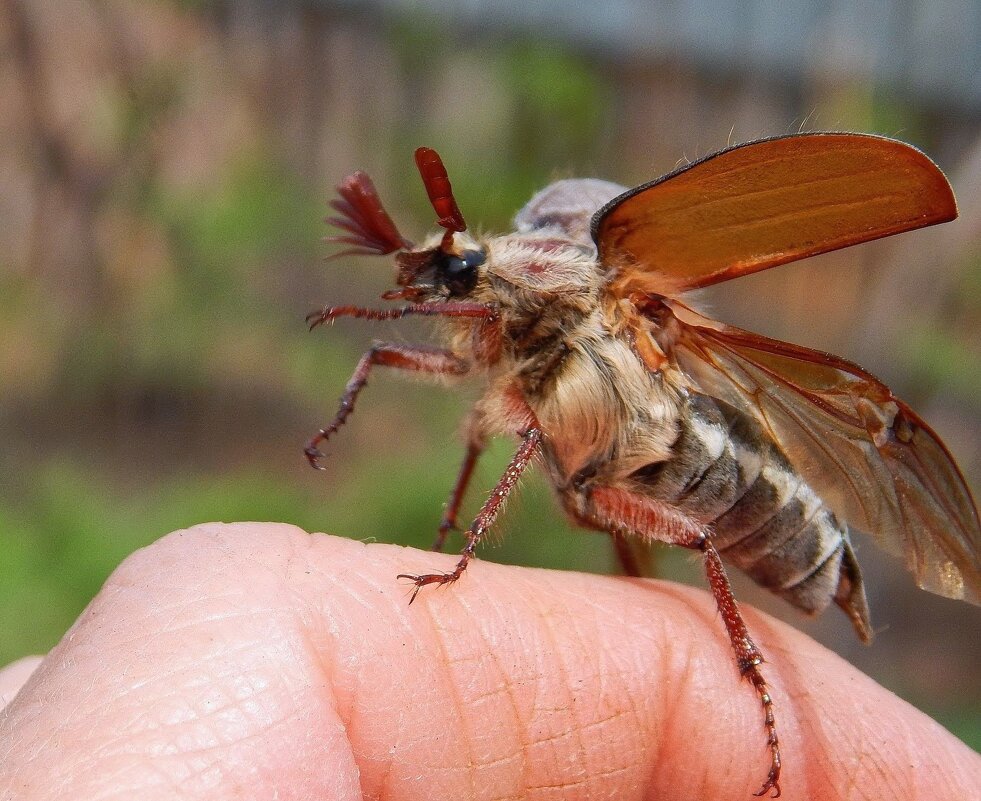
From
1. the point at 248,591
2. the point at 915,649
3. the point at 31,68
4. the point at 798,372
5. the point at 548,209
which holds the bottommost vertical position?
the point at 915,649

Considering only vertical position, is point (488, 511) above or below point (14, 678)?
above

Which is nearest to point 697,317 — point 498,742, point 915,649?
point 498,742

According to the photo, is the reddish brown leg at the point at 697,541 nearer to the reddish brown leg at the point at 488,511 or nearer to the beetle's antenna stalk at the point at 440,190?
the reddish brown leg at the point at 488,511

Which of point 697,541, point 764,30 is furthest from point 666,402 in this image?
point 764,30

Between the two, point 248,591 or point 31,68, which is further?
point 31,68

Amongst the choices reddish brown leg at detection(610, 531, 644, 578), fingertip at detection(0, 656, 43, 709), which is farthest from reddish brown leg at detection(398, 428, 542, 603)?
fingertip at detection(0, 656, 43, 709)

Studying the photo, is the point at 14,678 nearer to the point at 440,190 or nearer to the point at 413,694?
the point at 413,694

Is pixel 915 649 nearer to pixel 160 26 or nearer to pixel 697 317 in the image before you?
pixel 697 317
